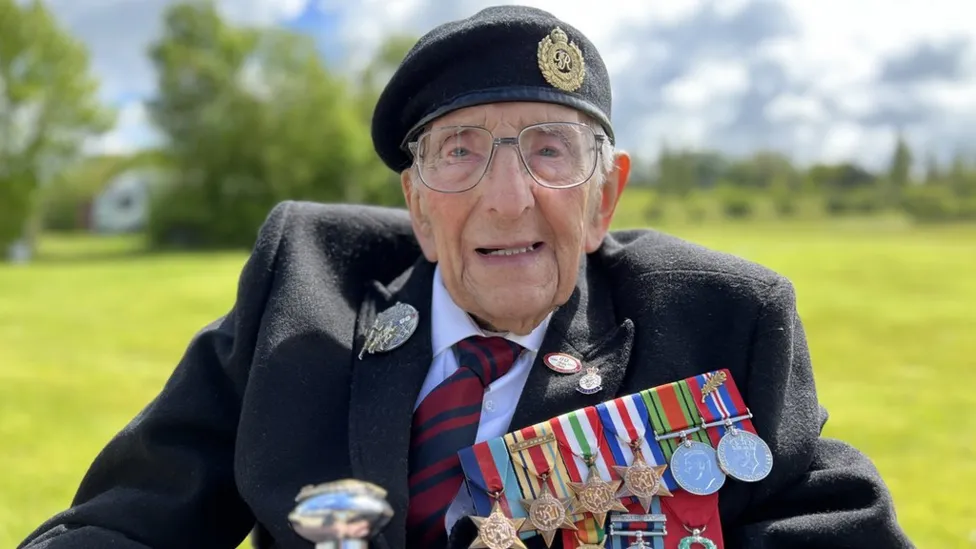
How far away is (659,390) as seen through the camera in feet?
5.63

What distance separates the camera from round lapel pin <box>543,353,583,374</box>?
1795 mm

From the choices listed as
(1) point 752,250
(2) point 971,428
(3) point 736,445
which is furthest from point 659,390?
(1) point 752,250

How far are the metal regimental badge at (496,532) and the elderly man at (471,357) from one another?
31mm

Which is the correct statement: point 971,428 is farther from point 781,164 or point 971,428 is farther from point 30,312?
point 781,164

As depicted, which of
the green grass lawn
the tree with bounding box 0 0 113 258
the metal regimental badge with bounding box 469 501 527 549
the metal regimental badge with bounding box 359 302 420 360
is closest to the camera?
the metal regimental badge with bounding box 469 501 527 549

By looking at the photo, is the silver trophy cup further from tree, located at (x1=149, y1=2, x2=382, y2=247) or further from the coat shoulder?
tree, located at (x1=149, y1=2, x2=382, y2=247)

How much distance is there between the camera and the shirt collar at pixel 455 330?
1.88 metres

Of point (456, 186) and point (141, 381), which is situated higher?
point (456, 186)

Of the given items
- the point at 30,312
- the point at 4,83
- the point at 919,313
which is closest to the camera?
the point at 919,313

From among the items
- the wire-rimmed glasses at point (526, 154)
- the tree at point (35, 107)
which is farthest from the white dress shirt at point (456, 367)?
the tree at point (35, 107)

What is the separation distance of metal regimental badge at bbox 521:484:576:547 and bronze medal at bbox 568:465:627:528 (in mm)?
37

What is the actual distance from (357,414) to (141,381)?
581cm

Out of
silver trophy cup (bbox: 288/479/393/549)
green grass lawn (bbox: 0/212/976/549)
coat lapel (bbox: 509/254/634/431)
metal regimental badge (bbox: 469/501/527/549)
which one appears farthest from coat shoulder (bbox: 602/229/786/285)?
green grass lawn (bbox: 0/212/976/549)

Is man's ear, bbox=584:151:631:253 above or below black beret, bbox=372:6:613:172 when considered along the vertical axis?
below
